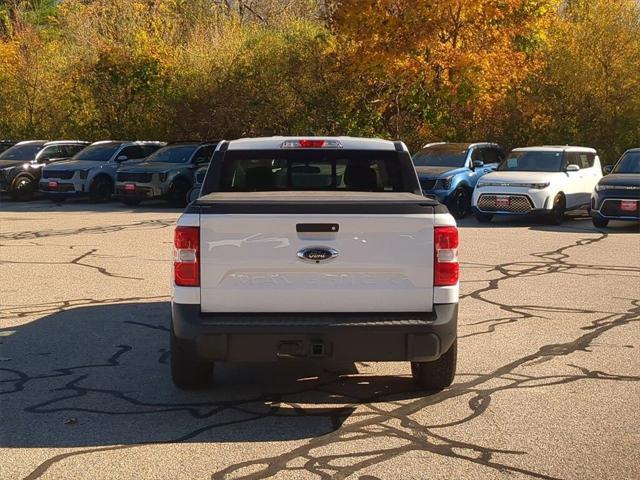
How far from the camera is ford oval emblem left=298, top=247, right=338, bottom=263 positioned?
5.59m

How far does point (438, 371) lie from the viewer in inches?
248

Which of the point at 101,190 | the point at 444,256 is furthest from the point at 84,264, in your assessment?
the point at 101,190

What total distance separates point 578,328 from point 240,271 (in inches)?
165

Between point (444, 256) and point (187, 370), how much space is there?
1.93m

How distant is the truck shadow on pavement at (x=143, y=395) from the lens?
5.49 meters

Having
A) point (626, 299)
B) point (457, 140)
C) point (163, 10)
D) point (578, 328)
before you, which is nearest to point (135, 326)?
point (578, 328)

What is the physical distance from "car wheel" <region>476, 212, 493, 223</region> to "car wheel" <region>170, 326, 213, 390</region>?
13533 millimetres

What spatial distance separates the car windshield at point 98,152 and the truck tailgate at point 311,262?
20.5m

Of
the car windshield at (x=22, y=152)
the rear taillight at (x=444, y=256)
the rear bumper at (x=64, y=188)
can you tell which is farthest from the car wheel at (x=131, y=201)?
the rear taillight at (x=444, y=256)

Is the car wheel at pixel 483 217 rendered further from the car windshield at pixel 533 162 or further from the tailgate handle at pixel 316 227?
the tailgate handle at pixel 316 227

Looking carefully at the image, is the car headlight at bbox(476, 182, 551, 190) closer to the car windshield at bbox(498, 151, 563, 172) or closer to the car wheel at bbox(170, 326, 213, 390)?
the car windshield at bbox(498, 151, 563, 172)

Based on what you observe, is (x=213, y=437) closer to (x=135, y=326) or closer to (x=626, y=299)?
(x=135, y=326)

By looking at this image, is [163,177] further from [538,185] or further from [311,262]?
[311,262]

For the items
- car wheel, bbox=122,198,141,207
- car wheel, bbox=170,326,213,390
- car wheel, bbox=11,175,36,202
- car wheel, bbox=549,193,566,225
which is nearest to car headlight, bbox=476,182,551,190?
car wheel, bbox=549,193,566,225
